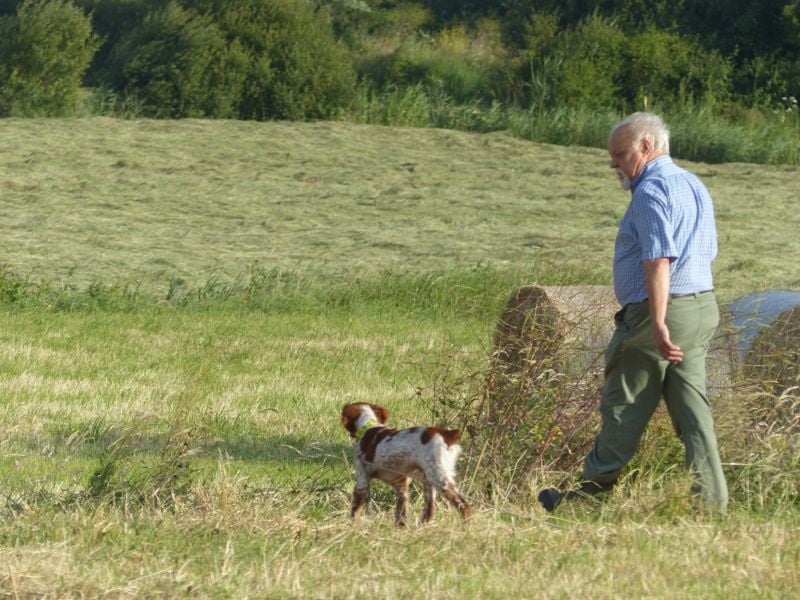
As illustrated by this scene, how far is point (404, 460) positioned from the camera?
19.3 ft

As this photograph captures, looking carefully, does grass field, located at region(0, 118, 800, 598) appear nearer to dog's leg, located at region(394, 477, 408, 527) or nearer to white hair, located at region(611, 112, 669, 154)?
dog's leg, located at region(394, 477, 408, 527)

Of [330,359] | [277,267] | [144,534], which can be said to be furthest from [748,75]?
[144,534]

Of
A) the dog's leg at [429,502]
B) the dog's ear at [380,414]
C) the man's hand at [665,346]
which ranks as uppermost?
the man's hand at [665,346]

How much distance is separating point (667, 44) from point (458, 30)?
38.6ft

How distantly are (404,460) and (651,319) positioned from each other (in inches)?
45.9

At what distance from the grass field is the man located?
0.71 ft

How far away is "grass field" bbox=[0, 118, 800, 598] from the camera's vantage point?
531 cm

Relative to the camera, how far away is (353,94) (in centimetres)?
3197

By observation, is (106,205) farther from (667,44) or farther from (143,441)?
(667,44)

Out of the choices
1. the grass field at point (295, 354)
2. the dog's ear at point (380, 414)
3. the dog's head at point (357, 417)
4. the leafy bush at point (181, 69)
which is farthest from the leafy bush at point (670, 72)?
the dog's head at point (357, 417)

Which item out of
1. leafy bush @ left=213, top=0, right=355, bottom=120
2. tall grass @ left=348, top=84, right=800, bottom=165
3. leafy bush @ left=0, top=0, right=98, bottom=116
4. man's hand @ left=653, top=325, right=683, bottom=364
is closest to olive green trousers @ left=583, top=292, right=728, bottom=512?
man's hand @ left=653, top=325, right=683, bottom=364

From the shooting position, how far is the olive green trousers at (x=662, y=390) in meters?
6.18

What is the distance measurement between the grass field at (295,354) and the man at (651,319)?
Answer: 8.6 inches

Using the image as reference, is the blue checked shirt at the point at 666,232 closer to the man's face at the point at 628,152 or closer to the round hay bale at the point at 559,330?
the man's face at the point at 628,152
